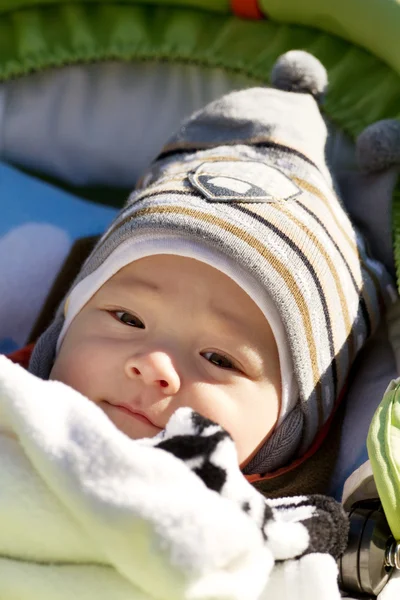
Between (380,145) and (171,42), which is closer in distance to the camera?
(380,145)

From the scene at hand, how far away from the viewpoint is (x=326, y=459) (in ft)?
3.38

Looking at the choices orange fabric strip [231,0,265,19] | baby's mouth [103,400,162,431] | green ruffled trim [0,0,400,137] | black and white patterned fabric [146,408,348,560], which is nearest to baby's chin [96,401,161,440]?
baby's mouth [103,400,162,431]

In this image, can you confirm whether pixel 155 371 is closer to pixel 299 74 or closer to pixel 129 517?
pixel 129 517

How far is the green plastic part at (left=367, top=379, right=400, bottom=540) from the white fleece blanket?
0.28 feet

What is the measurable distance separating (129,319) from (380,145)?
0.47 m

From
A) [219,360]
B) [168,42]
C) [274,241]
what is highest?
[168,42]

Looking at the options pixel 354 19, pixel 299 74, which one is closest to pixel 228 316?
pixel 299 74

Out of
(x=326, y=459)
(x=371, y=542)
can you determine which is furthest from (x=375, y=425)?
(x=326, y=459)

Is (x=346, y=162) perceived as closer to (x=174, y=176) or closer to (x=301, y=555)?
(x=174, y=176)

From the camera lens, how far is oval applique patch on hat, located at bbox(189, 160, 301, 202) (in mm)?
985

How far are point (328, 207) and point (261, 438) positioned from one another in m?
0.34

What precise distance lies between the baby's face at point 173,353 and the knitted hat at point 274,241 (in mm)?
21

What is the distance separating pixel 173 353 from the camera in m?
0.88

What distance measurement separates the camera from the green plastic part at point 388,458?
Result: 0.77m
